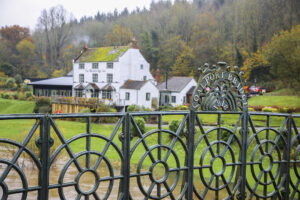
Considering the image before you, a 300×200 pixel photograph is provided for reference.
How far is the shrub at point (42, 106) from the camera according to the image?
27.2 m

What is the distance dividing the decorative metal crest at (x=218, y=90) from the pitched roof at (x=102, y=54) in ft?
99.5

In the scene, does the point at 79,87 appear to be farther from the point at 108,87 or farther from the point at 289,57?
the point at 289,57

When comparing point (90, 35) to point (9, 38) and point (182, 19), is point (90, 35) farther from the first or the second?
point (182, 19)

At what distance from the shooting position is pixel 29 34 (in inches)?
1793

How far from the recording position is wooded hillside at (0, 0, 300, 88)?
36.8 meters

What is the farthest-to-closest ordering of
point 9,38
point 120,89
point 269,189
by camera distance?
point 9,38 → point 120,89 → point 269,189

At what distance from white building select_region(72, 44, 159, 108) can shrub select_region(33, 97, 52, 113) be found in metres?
5.81

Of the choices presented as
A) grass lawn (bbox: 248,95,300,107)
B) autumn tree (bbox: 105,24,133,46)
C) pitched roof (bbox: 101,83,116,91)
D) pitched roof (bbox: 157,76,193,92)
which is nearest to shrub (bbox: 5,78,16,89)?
pitched roof (bbox: 101,83,116,91)

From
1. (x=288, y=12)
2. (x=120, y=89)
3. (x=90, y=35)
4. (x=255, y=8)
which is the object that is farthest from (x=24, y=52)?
(x=288, y=12)

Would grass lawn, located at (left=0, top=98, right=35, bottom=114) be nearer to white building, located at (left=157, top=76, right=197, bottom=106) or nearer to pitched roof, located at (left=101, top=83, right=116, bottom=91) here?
pitched roof, located at (left=101, top=83, right=116, bottom=91)

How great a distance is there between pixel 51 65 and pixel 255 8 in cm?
3097

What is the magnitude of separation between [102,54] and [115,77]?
13.7ft

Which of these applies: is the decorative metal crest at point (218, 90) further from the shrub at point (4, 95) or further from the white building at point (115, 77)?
the shrub at point (4, 95)

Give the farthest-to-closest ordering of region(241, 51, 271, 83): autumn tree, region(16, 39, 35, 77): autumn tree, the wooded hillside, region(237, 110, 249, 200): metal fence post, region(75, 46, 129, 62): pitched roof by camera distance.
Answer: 1. region(16, 39, 35, 77): autumn tree
2. the wooded hillside
3. region(241, 51, 271, 83): autumn tree
4. region(75, 46, 129, 62): pitched roof
5. region(237, 110, 249, 200): metal fence post
